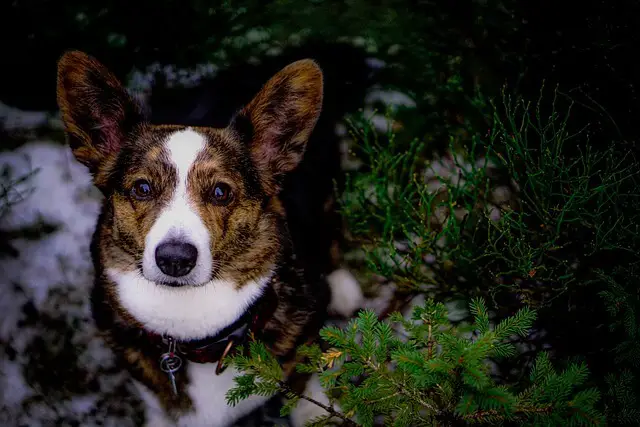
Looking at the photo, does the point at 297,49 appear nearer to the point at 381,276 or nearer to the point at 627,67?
the point at 381,276

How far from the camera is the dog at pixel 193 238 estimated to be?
1709 mm

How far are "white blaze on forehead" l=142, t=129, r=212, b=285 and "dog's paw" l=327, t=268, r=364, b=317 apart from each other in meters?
0.78

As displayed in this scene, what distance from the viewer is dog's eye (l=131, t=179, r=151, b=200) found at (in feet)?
5.75

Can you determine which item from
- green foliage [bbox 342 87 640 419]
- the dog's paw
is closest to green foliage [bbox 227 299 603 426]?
green foliage [bbox 342 87 640 419]

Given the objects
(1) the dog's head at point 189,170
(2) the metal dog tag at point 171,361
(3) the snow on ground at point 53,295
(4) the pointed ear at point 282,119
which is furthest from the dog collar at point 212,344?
(4) the pointed ear at point 282,119

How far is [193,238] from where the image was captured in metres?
1.61

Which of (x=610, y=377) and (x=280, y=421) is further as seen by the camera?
→ (x=280, y=421)

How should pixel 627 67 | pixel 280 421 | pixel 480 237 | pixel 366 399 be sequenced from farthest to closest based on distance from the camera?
pixel 480 237, pixel 280 421, pixel 627 67, pixel 366 399

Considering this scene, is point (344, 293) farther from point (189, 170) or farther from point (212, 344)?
point (189, 170)

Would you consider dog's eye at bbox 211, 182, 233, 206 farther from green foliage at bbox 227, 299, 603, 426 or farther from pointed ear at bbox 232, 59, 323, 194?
green foliage at bbox 227, 299, 603, 426

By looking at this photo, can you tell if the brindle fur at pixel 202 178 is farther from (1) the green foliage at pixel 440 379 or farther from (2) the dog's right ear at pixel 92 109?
(1) the green foliage at pixel 440 379

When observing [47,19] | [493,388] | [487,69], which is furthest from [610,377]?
[47,19]

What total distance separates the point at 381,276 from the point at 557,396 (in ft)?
4.08

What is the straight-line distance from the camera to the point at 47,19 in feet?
8.00
